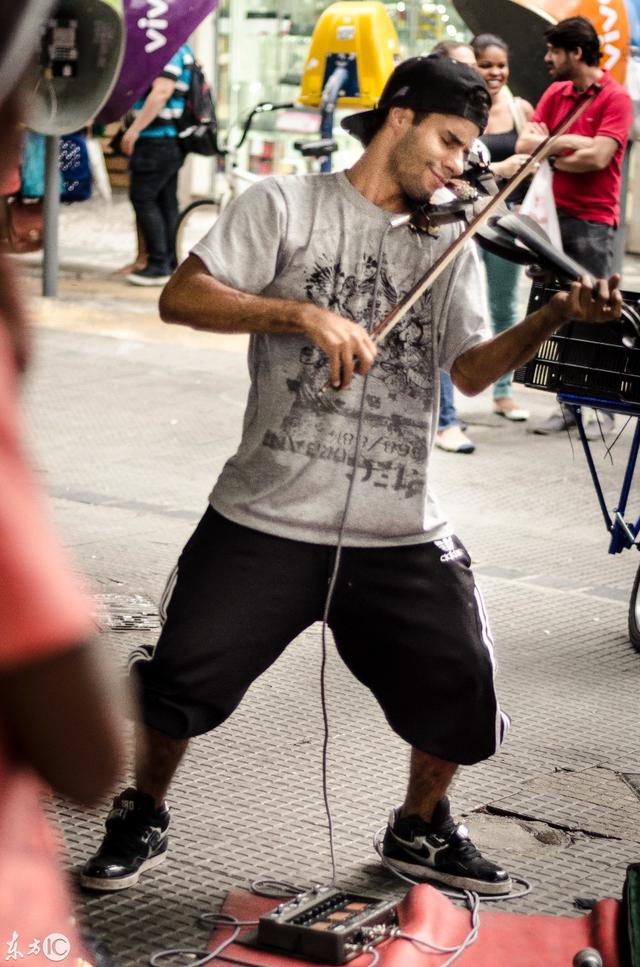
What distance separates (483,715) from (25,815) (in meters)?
2.18

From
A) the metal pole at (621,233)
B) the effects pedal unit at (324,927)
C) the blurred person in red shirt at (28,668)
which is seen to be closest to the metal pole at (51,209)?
the metal pole at (621,233)

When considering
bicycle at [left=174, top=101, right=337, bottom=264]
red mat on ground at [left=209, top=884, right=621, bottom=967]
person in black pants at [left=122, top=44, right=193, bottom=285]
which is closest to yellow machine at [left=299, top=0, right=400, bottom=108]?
bicycle at [left=174, top=101, right=337, bottom=264]

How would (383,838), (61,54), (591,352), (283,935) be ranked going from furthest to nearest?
(61,54)
(591,352)
(383,838)
(283,935)

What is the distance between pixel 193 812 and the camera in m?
3.91

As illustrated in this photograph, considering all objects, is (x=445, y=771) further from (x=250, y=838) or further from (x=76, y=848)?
(x=76, y=848)

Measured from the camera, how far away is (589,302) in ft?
10.7

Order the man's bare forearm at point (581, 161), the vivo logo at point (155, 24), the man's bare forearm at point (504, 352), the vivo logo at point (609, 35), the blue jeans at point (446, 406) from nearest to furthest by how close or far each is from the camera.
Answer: the man's bare forearm at point (504, 352) < the blue jeans at point (446, 406) < the man's bare forearm at point (581, 161) < the vivo logo at point (609, 35) < the vivo logo at point (155, 24)

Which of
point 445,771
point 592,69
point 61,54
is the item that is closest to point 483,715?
point 445,771

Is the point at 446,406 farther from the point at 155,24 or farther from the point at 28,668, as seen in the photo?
the point at 28,668

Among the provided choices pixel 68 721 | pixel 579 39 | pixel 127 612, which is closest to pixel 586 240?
pixel 579 39

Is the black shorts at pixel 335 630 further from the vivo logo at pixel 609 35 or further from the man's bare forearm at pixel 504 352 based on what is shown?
the vivo logo at pixel 609 35

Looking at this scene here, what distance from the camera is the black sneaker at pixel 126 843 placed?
3.46 meters

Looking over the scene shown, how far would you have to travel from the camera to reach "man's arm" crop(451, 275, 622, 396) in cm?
326

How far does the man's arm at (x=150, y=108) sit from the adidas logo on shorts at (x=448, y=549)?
8896 mm
